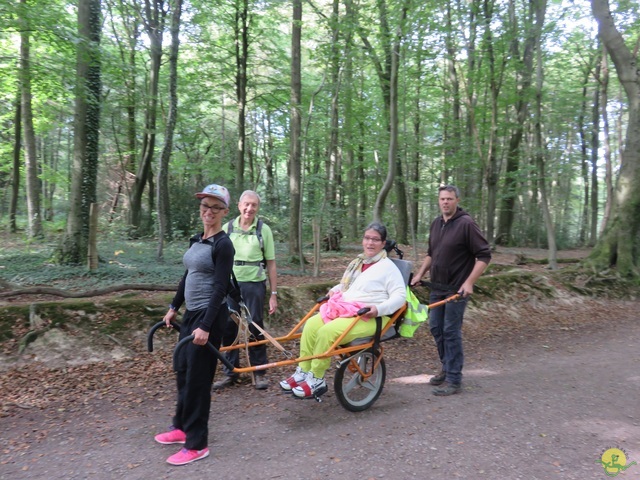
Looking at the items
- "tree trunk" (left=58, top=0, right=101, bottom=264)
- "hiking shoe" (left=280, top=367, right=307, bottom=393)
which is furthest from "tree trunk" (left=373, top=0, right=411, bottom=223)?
"hiking shoe" (left=280, top=367, right=307, bottom=393)

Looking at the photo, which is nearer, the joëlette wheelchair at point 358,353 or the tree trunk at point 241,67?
the joëlette wheelchair at point 358,353

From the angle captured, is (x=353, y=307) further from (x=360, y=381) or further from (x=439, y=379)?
(x=439, y=379)

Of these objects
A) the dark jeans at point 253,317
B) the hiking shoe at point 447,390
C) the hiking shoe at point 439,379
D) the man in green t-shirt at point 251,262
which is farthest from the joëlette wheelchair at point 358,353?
the hiking shoe at point 439,379

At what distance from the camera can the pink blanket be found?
3887mm

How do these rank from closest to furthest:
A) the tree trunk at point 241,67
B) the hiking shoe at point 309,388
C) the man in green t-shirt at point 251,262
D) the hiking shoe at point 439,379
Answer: the hiking shoe at point 309,388, the man in green t-shirt at point 251,262, the hiking shoe at point 439,379, the tree trunk at point 241,67

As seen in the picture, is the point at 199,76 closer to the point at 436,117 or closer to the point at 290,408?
the point at 436,117

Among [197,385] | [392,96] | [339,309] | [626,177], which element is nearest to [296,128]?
[392,96]

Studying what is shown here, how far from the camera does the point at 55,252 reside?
9234 millimetres

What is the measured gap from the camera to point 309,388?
3652 mm

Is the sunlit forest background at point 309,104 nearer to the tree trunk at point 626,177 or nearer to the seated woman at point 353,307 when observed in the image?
the tree trunk at point 626,177

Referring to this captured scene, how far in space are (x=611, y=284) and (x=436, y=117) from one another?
1105cm

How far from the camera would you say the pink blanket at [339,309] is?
3.89 m

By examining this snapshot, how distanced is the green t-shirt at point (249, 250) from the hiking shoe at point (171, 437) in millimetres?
1667

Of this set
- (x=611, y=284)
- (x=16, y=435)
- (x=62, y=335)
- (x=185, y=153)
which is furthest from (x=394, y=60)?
(x=185, y=153)
